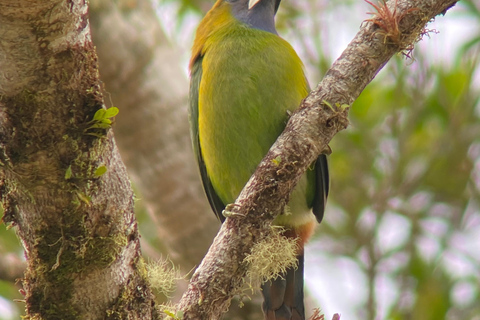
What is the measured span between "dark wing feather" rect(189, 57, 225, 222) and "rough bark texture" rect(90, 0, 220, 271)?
696 mm

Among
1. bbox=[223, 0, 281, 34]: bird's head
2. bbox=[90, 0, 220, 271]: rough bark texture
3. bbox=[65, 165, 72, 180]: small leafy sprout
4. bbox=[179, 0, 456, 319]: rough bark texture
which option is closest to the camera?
bbox=[65, 165, 72, 180]: small leafy sprout

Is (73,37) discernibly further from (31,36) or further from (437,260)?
(437,260)

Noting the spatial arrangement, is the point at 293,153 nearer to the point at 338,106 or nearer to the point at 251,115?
the point at 338,106

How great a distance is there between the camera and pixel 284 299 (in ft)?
9.97

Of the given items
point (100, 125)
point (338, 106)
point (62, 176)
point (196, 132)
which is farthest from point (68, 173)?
point (196, 132)

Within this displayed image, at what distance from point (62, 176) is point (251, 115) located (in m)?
1.18

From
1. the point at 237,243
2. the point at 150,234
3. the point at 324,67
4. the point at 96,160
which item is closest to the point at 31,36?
the point at 96,160

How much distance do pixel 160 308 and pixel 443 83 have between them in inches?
119

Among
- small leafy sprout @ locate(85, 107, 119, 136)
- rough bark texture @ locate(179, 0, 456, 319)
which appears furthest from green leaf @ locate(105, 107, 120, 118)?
rough bark texture @ locate(179, 0, 456, 319)

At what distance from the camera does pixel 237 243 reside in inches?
79.4

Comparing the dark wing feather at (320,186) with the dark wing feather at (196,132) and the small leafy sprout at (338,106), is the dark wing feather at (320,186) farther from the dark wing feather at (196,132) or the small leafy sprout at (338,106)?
the small leafy sprout at (338,106)

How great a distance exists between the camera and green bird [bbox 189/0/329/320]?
2.86 meters

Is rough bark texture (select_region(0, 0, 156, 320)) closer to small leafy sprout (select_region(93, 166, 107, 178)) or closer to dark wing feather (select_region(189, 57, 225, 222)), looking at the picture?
small leafy sprout (select_region(93, 166, 107, 178))

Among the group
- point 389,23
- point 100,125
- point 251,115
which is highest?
point 251,115
